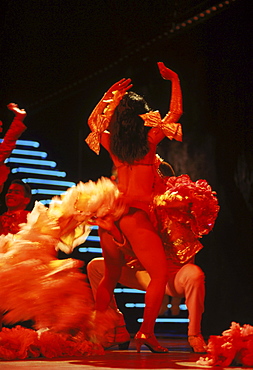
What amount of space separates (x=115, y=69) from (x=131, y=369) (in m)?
5.11

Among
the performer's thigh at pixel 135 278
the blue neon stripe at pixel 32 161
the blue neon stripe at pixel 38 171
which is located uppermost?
the blue neon stripe at pixel 32 161

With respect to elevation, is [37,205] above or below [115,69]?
below

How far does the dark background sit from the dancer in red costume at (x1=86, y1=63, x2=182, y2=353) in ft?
5.77

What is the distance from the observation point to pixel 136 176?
4652 millimetres

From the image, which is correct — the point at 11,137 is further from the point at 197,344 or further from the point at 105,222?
the point at 197,344

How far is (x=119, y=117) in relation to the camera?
474cm

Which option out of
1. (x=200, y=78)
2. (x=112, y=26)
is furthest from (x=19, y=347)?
(x=112, y=26)

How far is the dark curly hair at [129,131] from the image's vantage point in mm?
4648

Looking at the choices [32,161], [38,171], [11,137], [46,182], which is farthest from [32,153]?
[11,137]

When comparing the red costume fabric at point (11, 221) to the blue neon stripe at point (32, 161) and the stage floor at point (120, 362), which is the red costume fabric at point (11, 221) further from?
the blue neon stripe at point (32, 161)

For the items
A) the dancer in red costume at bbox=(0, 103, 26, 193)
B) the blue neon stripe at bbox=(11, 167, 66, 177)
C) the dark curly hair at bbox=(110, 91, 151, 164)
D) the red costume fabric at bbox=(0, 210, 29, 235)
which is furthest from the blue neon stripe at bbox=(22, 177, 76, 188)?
the dark curly hair at bbox=(110, 91, 151, 164)

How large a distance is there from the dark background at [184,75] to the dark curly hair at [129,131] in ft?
5.78

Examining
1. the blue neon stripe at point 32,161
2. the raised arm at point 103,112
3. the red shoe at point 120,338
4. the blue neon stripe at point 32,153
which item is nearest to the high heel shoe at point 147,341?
the red shoe at point 120,338

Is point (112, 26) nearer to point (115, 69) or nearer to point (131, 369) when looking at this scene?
point (115, 69)
